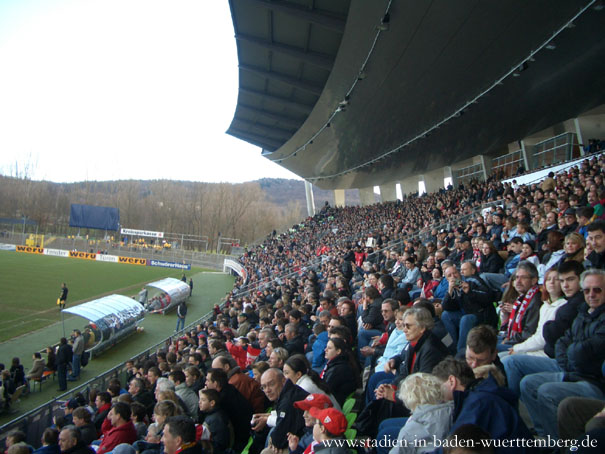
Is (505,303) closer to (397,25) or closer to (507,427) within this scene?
(507,427)

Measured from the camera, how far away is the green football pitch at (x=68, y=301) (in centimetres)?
1318

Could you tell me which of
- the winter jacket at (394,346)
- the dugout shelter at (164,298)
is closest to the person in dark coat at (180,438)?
the winter jacket at (394,346)

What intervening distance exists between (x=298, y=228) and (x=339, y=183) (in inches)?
250

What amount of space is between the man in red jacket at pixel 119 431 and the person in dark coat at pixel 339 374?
6.76 ft

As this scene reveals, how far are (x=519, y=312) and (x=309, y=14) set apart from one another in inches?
469

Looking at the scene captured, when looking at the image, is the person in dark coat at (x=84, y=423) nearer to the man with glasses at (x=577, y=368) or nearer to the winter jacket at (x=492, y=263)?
the man with glasses at (x=577, y=368)

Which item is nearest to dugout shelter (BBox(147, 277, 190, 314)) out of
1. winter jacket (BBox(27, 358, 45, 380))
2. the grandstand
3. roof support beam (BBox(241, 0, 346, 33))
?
the grandstand

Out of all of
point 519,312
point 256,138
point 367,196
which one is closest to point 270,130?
point 256,138

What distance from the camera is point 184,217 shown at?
7769cm

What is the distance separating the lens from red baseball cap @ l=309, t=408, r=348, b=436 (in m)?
2.52

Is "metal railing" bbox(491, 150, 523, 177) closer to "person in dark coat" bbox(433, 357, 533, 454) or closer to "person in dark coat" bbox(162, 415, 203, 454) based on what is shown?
"person in dark coat" bbox(433, 357, 533, 454)

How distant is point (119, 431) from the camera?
163 inches

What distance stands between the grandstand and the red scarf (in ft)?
0.08

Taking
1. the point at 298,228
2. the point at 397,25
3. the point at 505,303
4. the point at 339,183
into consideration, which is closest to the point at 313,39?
the point at 397,25
